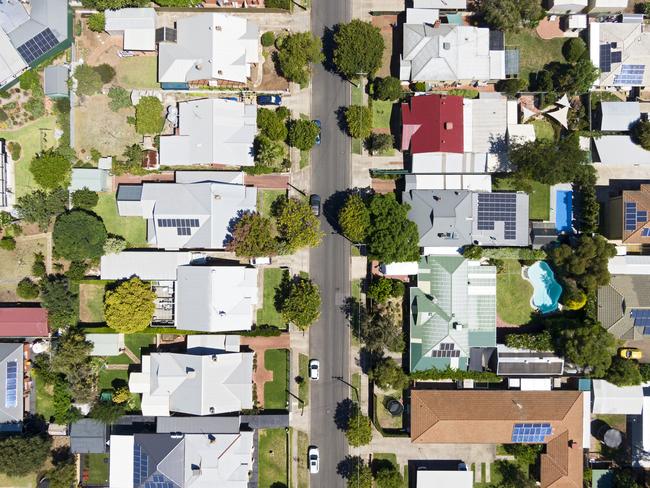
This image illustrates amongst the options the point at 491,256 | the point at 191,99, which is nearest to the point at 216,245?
the point at 191,99

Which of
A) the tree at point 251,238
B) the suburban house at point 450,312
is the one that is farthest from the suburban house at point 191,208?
the suburban house at point 450,312

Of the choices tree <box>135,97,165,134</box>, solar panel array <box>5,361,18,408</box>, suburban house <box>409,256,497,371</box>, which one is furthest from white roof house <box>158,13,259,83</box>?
solar panel array <box>5,361,18,408</box>

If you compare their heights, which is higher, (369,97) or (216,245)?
(369,97)

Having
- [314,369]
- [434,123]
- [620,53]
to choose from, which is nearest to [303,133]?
[434,123]

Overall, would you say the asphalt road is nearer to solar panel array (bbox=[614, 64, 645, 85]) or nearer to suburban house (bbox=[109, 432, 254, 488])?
suburban house (bbox=[109, 432, 254, 488])

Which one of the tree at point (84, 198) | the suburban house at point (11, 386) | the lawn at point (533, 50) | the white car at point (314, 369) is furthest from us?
the lawn at point (533, 50)

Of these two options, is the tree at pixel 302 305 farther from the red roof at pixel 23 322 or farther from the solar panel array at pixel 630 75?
the solar panel array at pixel 630 75

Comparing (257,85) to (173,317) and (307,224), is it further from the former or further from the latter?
(173,317)
